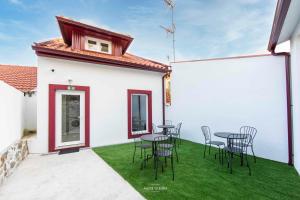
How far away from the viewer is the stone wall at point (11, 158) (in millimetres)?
3395

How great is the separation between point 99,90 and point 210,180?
5389 millimetres

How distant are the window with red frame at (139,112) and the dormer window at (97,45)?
280 cm

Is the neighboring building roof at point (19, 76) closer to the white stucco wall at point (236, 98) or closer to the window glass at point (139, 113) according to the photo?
the window glass at point (139, 113)

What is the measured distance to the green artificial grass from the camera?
2947 millimetres

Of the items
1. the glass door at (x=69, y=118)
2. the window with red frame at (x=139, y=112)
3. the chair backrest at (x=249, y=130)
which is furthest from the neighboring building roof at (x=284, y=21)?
the glass door at (x=69, y=118)

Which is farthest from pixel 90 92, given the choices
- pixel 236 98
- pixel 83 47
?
pixel 236 98

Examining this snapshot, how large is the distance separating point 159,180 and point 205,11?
899 centimetres

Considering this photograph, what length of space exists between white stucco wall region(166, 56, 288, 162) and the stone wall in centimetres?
651

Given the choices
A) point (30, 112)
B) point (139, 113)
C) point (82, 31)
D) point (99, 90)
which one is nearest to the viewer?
point (99, 90)

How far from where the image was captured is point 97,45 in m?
7.86

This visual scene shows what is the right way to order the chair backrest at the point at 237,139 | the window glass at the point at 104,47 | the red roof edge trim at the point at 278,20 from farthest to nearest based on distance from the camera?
the window glass at the point at 104,47 → the chair backrest at the point at 237,139 → the red roof edge trim at the point at 278,20

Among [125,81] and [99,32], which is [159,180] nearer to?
[125,81]

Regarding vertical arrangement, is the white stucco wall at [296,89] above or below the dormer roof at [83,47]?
below

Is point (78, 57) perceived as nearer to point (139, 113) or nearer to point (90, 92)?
point (90, 92)
